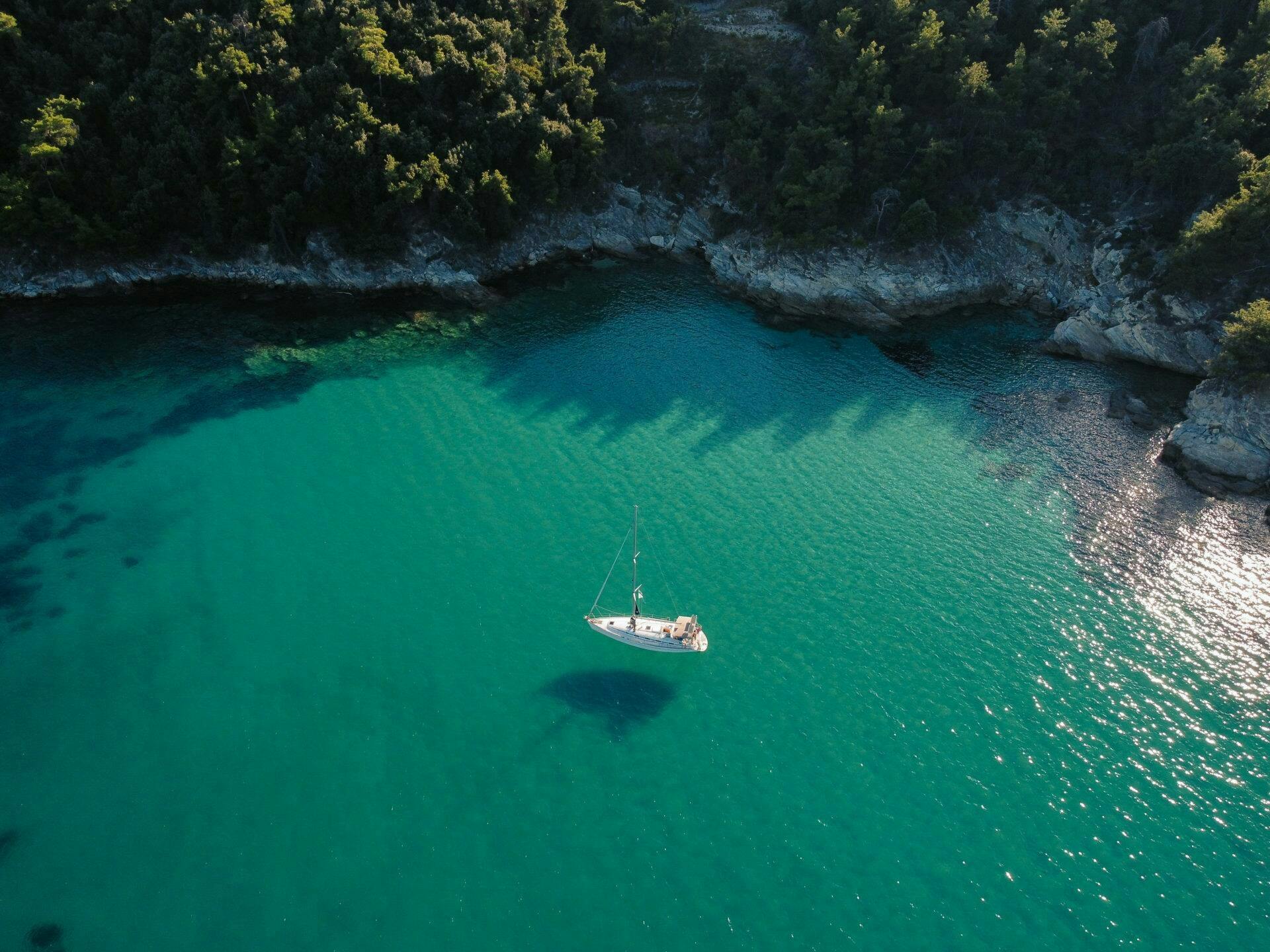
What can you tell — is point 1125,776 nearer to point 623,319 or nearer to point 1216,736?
point 1216,736

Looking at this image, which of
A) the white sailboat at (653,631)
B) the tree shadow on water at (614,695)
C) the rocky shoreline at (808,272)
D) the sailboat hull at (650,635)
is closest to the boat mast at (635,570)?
the white sailboat at (653,631)

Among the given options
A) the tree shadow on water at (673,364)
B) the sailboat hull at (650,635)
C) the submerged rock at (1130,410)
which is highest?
the submerged rock at (1130,410)

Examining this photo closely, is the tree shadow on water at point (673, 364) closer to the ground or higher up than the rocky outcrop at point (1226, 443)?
closer to the ground

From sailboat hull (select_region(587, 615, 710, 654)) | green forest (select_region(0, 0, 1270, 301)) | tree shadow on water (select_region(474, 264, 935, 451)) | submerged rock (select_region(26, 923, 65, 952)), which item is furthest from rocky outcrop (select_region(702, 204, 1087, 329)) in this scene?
submerged rock (select_region(26, 923, 65, 952))

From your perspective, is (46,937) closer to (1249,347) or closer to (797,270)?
(797,270)

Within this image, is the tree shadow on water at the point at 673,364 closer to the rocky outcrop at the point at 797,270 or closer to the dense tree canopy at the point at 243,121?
the rocky outcrop at the point at 797,270

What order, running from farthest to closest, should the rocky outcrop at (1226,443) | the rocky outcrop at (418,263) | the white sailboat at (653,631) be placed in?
the rocky outcrop at (418,263) → the rocky outcrop at (1226,443) → the white sailboat at (653,631)

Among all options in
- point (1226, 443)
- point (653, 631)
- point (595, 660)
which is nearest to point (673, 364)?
point (653, 631)
